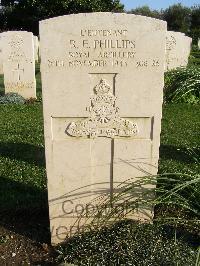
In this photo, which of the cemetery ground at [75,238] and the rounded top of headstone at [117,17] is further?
the cemetery ground at [75,238]

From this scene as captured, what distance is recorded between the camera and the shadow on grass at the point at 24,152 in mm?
5762

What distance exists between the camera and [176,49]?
12.8m

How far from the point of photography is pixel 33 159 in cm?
577

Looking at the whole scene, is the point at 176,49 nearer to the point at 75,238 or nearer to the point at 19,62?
the point at 19,62

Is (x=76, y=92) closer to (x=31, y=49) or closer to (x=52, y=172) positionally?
(x=52, y=172)

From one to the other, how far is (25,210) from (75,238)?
0.83 meters

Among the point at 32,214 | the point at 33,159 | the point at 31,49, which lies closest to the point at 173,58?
the point at 31,49

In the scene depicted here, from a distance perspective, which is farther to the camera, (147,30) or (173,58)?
(173,58)

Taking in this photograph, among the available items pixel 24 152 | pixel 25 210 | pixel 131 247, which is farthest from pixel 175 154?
pixel 131 247

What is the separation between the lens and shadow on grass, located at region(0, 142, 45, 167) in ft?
18.9

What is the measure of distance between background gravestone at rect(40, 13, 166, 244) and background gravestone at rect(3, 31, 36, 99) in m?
7.39

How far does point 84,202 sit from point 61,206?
8.7 inches

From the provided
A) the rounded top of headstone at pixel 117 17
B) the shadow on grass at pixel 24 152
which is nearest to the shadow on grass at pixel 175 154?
the shadow on grass at pixel 24 152

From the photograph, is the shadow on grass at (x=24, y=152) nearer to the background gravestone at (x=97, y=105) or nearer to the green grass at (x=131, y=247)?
the background gravestone at (x=97, y=105)
